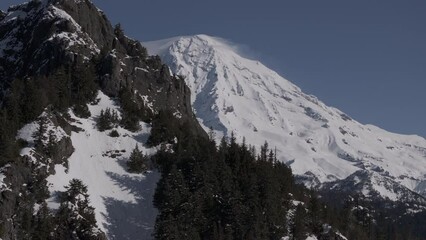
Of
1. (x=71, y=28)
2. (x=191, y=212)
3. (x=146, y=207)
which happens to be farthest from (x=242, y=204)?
(x=71, y=28)

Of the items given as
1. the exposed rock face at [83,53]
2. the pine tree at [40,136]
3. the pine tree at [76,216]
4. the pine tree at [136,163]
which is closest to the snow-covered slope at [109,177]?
the pine tree at [40,136]

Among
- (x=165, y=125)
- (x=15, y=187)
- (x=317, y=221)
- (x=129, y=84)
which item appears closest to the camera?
(x=15, y=187)

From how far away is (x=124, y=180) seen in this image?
127125mm

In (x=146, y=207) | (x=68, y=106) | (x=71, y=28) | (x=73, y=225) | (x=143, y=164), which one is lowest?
(x=73, y=225)

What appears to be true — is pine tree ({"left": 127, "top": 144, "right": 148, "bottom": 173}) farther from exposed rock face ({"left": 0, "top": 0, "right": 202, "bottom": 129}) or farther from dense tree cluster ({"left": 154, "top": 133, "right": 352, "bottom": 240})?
exposed rock face ({"left": 0, "top": 0, "right": 202, "bottom": 129})

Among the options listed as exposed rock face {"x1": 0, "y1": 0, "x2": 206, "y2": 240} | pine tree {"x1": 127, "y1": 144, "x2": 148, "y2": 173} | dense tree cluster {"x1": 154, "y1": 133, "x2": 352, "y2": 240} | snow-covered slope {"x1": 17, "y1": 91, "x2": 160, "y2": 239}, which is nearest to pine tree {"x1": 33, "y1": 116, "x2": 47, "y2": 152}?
snow-covered slope {"x1": 17, "y1": 91, "x2": 160, "y2": 239}

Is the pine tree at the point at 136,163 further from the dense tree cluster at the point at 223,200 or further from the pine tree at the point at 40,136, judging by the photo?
the pine tree at the point at 40,136

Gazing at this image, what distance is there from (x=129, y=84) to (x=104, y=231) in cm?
5210

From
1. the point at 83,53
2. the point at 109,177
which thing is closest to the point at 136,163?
the point at 109,177

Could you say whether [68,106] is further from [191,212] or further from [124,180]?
[191,212]

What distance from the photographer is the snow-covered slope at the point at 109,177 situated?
115 m

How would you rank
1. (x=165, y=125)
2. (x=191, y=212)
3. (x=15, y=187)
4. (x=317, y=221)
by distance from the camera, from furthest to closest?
(x=165, y=125) < (x=317, y=221) < (x=191, y=212) < (x=15, y=187)

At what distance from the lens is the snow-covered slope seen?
115 m

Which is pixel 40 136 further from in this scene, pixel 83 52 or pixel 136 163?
pixel 83 52
